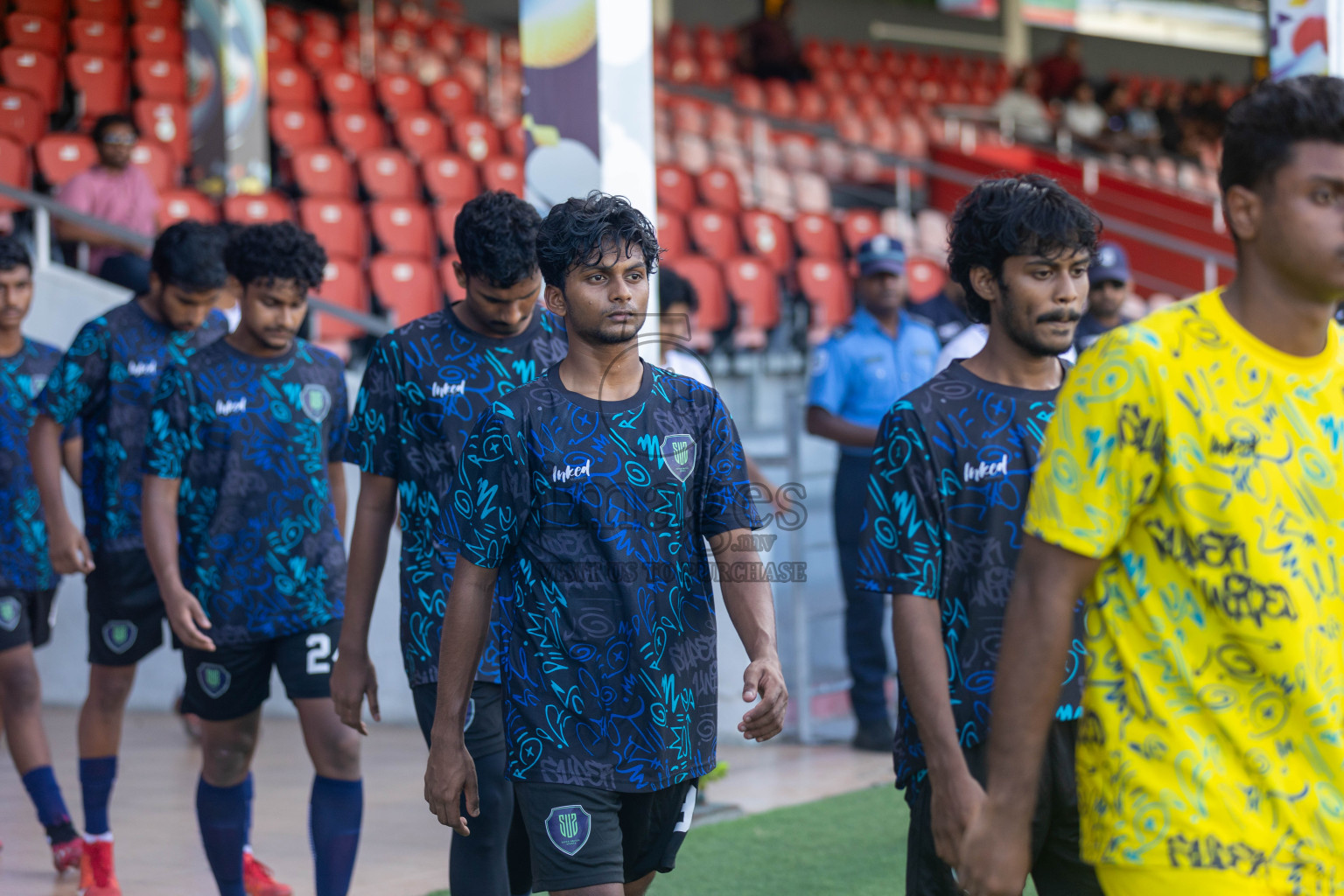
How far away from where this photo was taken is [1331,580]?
1.93 meters

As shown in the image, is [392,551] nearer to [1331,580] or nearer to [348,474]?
[348,474]

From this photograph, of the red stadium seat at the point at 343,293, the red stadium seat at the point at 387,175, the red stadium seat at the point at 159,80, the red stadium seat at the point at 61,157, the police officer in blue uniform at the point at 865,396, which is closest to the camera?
the police officer in blue uniform at the point at 865,396

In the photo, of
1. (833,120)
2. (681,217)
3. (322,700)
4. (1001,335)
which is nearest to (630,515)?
(1001,335)

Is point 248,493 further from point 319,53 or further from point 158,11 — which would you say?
point 319,53

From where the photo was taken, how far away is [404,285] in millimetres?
9969

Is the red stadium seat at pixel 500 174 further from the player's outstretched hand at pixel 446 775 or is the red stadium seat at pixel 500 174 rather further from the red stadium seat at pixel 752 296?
the player's outstretched hand at pixel 446 775

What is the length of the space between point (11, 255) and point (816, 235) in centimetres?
834

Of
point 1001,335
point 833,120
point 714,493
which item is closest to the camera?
point 1001,335

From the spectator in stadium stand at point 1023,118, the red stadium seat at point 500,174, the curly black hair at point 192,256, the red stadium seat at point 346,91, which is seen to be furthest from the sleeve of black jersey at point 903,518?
the spectator in stadium stand at point 1023,118

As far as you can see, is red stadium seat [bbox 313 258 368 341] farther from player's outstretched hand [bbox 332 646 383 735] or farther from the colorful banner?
player's outstretched hand [bbox 332 646 383 735]

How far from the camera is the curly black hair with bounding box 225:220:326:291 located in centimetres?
425

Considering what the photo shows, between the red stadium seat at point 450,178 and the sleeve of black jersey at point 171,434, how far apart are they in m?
7.55

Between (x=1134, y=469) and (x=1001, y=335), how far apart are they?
0.98 meters

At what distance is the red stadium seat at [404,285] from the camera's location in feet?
32.4
